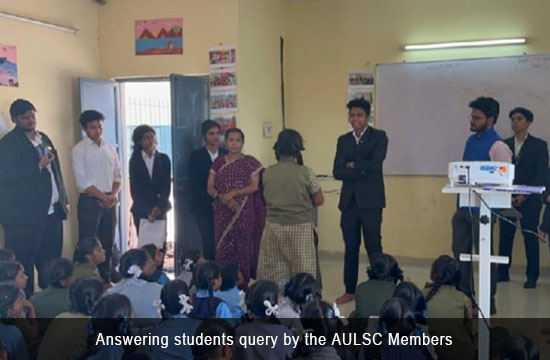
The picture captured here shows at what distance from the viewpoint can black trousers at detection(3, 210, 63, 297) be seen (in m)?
4.14

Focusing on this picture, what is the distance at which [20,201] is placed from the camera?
13.6ft

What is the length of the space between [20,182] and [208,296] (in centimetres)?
219

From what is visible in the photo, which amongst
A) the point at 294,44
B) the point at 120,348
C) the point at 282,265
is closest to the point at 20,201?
the point at 282,265

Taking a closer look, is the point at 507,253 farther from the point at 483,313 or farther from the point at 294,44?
the point at 294,44

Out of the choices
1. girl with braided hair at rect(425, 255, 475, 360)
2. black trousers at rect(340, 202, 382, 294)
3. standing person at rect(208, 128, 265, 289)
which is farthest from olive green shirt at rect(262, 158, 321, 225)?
girl with braided hair at rect(425, 255, 475, 360)

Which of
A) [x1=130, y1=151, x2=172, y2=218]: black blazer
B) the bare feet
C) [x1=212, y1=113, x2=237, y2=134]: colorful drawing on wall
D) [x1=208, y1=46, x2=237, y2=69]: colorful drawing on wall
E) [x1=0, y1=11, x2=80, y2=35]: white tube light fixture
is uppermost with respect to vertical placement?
[x1=0, y1=11, x2=80, y2=35]: white tube light fixture

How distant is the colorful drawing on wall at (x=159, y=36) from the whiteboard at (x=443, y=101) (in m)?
1.97

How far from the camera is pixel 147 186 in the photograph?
4691 mm

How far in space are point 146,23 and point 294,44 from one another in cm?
156

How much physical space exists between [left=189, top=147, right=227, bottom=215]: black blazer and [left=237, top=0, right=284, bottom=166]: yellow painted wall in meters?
0.52

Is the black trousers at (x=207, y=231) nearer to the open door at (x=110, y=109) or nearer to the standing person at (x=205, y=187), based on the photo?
the standing person at (x=205, y=187)

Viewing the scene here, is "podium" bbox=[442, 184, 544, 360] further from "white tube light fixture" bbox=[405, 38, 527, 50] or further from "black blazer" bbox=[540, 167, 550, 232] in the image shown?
"white tube light fixture" bbox=[405, 38, 527, 50]

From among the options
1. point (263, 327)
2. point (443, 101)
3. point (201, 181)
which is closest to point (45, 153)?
point (201, 181)

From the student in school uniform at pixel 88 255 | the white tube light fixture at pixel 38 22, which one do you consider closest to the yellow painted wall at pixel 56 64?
the white tube light fixture at pixel 38 22
